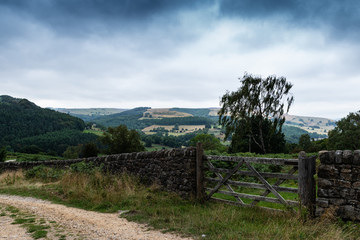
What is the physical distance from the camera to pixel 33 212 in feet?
Result: 24.0

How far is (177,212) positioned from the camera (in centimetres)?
695

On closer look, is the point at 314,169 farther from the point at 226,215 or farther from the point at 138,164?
the point at 138,164

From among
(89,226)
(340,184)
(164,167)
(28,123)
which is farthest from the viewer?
(28,123)

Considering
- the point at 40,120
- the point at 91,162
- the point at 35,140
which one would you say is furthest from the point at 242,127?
the point at 40,120

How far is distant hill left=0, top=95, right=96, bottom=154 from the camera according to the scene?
11256 cm

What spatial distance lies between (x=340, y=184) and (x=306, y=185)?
0.67m

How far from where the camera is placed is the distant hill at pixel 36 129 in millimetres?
112562

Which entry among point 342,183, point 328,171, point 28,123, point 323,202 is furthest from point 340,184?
point 28,123

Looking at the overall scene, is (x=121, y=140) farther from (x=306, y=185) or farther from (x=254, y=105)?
(x=306, y=185)

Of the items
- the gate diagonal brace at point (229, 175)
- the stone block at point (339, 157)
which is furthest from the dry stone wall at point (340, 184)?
the gate diagonal brace at point (229, 175)

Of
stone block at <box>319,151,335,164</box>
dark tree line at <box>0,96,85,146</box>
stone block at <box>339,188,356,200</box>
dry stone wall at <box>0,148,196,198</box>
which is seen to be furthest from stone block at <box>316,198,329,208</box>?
dark tree line at <box>0,96,85,146</box>

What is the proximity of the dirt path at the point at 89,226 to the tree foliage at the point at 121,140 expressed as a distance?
5474 cm

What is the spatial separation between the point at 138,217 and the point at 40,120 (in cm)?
16074

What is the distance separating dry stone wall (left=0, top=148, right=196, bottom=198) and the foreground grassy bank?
0.36 m
